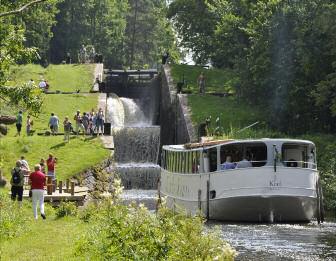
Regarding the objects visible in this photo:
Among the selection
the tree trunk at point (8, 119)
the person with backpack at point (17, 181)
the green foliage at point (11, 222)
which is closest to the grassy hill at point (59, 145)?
the tree trunk at point (8, 119)

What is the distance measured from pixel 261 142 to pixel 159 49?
10425 cm

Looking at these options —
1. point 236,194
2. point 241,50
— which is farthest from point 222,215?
point 241,50

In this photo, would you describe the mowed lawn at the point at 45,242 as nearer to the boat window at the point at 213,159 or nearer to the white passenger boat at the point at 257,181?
the white passenger boat at the point at 257,181

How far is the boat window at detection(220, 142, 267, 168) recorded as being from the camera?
3431cm

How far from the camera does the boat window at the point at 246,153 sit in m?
34.3

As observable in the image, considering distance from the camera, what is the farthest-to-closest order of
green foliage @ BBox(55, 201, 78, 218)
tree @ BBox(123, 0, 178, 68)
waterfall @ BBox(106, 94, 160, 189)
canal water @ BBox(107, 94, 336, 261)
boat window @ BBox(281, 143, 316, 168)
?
1. tree @ BBox(123, 0, 178, 68)
2. waterfall @ BBox(106, 94, 160, 189)
3. boat window @ BBox(281, 143, 316, 168)
4. green foliage @ BBox(55, 201, 78, 218)
5. canal water @ BBox(107, 94, 336, 261)

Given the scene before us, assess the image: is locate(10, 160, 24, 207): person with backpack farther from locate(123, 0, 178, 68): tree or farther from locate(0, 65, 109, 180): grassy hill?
locate(123, 0, 178, 68): tree

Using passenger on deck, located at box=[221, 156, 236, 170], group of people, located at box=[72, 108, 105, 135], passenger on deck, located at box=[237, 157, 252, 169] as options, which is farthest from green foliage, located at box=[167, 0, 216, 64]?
passenger on deck, located at box=[237, 157, 252, 169]

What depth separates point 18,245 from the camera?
19.6 m

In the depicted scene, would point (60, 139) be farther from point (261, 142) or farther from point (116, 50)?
point (116, 50)

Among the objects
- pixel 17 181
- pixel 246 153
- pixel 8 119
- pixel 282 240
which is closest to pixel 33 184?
pixel 17 181

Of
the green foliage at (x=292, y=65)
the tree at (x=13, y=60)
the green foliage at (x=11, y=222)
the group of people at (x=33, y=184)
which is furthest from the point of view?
the green foliage at (x=292, y=65)

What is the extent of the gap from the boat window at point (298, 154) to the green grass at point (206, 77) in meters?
32.5

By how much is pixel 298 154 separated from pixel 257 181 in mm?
3167
